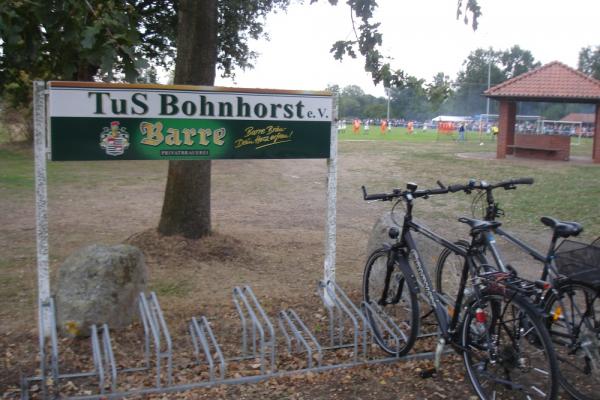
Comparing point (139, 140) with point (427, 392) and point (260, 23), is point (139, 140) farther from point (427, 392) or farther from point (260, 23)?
point (260, 23)

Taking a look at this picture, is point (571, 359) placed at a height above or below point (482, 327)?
below

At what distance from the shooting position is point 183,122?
4633 mm

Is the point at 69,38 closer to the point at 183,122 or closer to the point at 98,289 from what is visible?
the point at 183,122

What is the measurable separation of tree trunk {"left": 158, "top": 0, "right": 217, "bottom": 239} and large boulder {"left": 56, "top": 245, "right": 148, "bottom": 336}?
2244mm

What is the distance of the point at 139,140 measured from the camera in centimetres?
453

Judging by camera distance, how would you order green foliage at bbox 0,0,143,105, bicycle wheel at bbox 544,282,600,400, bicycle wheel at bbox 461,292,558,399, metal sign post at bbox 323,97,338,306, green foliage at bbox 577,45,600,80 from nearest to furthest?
1. bicycle wheel at bbox 461,292,558,399
2. bicycle wheel at bbox 544,282,600,400
3. green foliage at bbox 0,0,143,105
4. metal sign post at bbox 323,97,338,306
5. green foliage at bbox 577,45,600,80

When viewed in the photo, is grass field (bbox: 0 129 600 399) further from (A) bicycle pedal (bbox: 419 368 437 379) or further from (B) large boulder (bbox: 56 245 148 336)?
(B) large boulder (bbox: 56 245 148 336)

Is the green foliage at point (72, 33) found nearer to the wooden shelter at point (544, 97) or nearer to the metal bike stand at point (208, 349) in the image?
the metal bike stand at point (208, 349)

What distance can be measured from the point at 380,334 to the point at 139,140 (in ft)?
7.16

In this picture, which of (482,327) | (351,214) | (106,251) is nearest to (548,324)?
(482,327)

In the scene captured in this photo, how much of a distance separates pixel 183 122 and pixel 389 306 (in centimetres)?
216

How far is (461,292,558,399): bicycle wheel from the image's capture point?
3281 mm

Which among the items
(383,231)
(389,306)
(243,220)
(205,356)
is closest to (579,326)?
(389,306)

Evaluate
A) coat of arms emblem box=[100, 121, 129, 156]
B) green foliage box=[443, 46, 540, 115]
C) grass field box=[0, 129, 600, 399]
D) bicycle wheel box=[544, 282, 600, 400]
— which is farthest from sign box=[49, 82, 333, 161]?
green foliage box=[443, 46, 540, 115]
